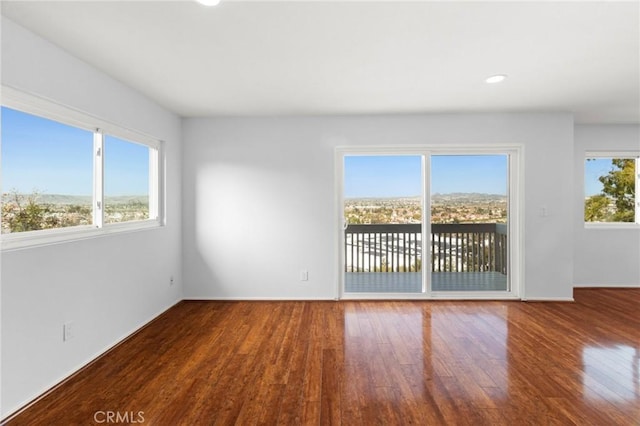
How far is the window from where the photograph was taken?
5.00 metres

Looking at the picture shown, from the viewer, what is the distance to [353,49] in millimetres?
2418

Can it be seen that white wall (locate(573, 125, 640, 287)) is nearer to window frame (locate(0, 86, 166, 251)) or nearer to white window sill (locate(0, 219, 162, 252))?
window frame (locate(0, 86, 166, 251))

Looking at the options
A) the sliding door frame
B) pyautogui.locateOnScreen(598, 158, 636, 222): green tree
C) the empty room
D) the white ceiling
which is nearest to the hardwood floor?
the empty room

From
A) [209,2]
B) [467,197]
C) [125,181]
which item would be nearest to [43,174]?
[125,181]

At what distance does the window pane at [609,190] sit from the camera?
500 centimetres

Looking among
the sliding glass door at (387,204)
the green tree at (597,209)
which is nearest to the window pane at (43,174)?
the sliding glass door at (387,204)

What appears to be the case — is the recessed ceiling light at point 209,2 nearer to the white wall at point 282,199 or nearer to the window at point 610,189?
the white wall at point 282,199

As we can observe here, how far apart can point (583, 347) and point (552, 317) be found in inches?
31.2

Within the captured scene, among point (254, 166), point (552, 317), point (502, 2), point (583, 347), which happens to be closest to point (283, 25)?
point (502, 2)

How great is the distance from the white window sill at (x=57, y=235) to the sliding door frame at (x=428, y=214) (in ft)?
7.83

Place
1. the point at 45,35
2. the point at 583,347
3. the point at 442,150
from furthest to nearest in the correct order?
the point at 442,150 → the point at 583,347 → the point at 45,35

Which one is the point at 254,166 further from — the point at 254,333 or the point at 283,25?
the point at 283,25

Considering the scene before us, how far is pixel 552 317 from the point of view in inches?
144

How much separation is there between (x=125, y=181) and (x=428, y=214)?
3527mm
